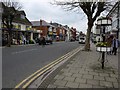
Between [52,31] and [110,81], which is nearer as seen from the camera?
[110,81]

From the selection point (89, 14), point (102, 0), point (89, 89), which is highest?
point (102, 0)

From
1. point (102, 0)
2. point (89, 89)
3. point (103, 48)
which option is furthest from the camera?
point (102, 0)

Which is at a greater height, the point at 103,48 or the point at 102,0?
the point at 102,0

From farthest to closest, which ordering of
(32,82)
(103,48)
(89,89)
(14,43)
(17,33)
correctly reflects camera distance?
Answer: 1. (17,33)
2. (14,43)
3. (103,48)
4. (32,82)
5. (89,89)

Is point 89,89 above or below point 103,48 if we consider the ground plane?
below

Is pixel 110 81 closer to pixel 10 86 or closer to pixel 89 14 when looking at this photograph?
pixel 10 86

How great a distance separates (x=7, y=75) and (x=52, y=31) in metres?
71.9

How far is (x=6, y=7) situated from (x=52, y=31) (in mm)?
49749

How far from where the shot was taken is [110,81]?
6488 mm

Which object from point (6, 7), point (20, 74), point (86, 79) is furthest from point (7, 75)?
point (6, 7)

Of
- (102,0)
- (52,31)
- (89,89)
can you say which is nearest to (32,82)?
(89,89)

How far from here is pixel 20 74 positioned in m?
7.64

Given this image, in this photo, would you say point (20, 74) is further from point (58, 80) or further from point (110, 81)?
point (110, 81)

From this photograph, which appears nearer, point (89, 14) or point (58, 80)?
point (58, 80)
